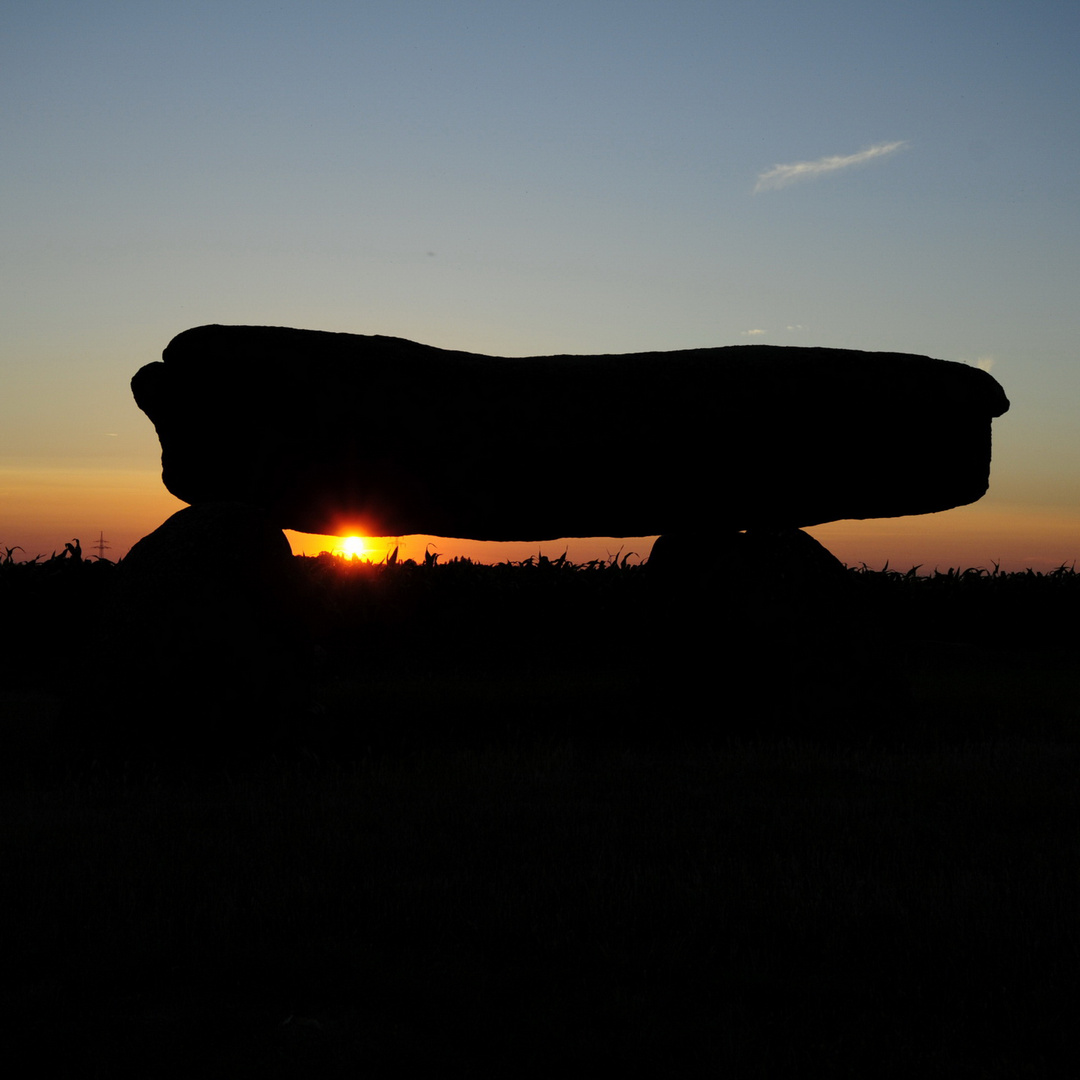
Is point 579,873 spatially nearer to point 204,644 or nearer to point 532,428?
point 204,644

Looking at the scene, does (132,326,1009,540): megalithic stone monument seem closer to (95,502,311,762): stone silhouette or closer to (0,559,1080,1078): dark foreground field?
(95,502,311,762): stone silhouette

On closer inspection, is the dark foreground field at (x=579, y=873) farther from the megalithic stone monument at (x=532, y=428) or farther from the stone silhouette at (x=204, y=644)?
the megalithic stone monument at (x=532, y=428)

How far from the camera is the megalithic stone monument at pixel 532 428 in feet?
27.3

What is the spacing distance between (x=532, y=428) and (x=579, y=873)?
14.6 ft

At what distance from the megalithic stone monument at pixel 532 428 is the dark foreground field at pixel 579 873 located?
126cm

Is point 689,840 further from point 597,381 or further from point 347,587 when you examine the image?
point 347,587

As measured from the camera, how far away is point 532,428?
8.55m

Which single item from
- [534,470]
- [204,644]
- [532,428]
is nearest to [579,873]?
[204,644]

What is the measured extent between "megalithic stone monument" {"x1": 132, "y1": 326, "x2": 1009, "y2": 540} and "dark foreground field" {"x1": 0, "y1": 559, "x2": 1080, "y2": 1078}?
4.15 feet

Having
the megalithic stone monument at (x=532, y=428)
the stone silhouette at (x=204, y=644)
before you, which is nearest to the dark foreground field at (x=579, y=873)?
the stone silhouette at (x=204, y=644)

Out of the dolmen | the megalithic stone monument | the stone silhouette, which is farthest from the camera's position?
the megalithic stone monument

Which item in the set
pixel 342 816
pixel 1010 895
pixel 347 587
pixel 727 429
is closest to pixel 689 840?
pixel 1010 895

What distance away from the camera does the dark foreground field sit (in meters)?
3.38

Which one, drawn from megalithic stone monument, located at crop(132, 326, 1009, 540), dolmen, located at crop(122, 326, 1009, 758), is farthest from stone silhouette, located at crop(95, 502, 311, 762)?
megalithic stone monument, located at crop(132, 326, 1009, 540)
